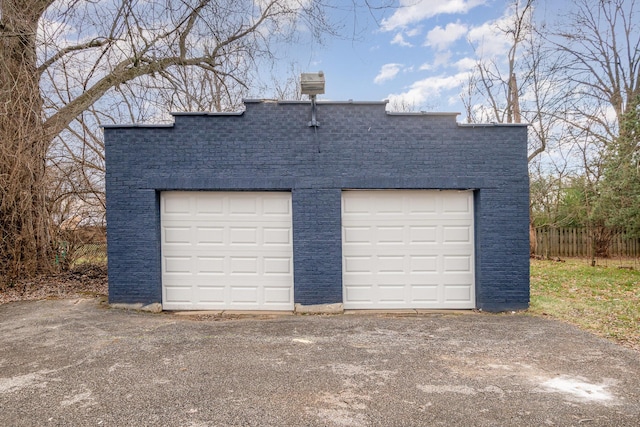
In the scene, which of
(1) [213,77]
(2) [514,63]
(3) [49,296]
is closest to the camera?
(3) [49,296]

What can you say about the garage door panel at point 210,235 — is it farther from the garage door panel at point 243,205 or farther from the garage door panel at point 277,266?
the garage door panel at point 277,266

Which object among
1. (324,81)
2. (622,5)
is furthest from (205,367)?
(622,5)

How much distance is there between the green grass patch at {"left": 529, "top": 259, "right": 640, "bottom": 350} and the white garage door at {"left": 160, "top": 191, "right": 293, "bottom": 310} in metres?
4.60

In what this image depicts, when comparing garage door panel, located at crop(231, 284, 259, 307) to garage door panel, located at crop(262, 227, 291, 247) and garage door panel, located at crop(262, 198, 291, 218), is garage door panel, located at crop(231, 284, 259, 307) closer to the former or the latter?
garage door panel, located at crop(262, 227, 291, 247)

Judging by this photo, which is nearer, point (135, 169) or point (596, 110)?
point (135, 169)

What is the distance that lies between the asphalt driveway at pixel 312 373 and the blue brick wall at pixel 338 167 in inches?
41.5

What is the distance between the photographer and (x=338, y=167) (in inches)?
261

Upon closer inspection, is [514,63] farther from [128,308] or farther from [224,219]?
[128,308]

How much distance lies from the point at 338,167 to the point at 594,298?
6149 mm

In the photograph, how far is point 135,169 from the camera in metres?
6.67

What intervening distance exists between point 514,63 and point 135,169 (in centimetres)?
1596

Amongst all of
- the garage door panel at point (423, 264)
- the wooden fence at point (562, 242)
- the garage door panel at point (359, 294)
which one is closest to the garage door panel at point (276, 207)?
the garage door panel at point (359, 294)

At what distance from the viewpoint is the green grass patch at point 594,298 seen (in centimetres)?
574

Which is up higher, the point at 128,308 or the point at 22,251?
the point at 22,251
